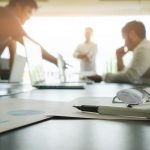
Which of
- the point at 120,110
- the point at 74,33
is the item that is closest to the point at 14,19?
the point at 120,110

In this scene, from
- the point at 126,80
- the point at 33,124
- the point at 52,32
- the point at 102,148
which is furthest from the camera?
the point at 52,32

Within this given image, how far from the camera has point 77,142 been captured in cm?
33

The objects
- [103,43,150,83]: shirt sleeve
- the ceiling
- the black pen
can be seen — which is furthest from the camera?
the ceiling

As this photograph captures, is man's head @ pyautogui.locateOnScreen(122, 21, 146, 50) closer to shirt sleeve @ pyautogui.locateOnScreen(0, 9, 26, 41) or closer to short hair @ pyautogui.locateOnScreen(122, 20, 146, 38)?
short hair @ pyautogui.locateOnScreen(122, 20, 146, 38)

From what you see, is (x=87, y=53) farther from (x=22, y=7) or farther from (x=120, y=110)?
(x=120, y=110)

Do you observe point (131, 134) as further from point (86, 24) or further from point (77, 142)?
point (86, 24)

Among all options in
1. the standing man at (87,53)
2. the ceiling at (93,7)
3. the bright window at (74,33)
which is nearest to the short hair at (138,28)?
the standing man at (87,53)

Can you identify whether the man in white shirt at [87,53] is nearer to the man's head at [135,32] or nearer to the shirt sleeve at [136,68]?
the man's head at [135,32]

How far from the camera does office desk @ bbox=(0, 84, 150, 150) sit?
1.03 feet

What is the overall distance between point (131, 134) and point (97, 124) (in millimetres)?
75

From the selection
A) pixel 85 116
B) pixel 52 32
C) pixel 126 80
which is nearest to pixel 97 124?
pixel 85 116

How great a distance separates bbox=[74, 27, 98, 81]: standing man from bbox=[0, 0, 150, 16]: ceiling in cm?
104

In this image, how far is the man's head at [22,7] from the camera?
172 centimetres

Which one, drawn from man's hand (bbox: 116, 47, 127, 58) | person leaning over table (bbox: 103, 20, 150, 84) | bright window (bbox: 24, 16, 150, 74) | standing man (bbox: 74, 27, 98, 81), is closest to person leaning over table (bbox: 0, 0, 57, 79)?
person leaning over table (bbox: 103, 20, 150, 84)
